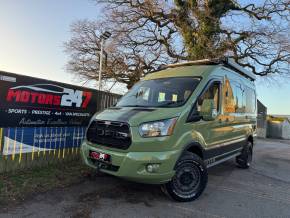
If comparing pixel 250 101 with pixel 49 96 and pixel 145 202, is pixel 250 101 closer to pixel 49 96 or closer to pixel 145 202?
pixel 145 202

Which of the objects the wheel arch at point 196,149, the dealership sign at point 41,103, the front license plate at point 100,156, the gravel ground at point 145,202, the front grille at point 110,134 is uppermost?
the dealership sign at point 41,103

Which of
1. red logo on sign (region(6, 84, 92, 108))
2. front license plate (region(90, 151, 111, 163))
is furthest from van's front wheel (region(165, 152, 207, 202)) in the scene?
red logo on sign (region(6, 84, 92, 108))

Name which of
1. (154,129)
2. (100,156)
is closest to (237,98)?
(154,129)

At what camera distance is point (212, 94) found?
561cm

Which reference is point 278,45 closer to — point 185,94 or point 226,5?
point 226,5

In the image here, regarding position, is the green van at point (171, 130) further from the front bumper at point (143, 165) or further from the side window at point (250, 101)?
the side window at point (250, 101)

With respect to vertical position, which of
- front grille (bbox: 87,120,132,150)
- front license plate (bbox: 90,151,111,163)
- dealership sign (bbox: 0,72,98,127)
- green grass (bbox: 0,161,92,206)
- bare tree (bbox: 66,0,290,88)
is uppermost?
bare tree (bbox: 66,0,290,88)

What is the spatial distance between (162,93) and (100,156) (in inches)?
70.1

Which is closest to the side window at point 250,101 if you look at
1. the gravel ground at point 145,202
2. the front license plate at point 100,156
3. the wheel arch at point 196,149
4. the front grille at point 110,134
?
the gravel ground at point 145,202

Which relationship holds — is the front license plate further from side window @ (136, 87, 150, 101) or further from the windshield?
side window @ (136, 87, 150, 101)

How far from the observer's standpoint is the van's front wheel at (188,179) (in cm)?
473

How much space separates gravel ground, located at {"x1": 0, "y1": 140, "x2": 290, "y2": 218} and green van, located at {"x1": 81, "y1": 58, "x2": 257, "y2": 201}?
384 mm

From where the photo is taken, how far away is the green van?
14.3 feet

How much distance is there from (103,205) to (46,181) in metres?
1.59
